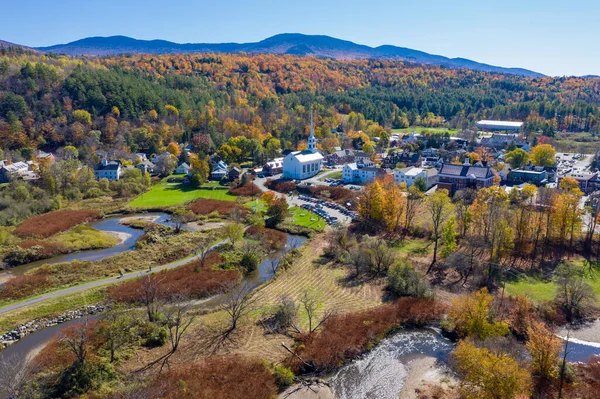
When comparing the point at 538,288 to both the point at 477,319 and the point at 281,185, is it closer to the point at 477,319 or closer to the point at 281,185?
the point at 477,319

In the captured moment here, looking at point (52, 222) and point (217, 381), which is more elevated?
point (52, 222)

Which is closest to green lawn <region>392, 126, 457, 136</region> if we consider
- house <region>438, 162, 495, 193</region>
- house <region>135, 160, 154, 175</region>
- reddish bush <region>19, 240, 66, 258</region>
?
house <region>438, 162, 495, 193</region>

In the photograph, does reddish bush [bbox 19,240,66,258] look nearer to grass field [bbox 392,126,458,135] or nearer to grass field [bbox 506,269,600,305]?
grass field [bbox 506,269,600,305]

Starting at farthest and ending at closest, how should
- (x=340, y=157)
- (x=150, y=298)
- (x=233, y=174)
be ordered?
(x=340, y=157) < (x=233, y=174) < (x=150, y=298)

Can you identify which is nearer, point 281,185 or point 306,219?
point 306,219

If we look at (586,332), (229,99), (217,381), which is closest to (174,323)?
(217,381)

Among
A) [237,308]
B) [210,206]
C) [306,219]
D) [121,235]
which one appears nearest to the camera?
[237,308]

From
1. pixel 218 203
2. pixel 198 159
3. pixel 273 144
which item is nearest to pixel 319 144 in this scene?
pixel 273 144

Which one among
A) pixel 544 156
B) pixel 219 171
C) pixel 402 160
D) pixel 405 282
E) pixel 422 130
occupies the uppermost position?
pixel 422 130
